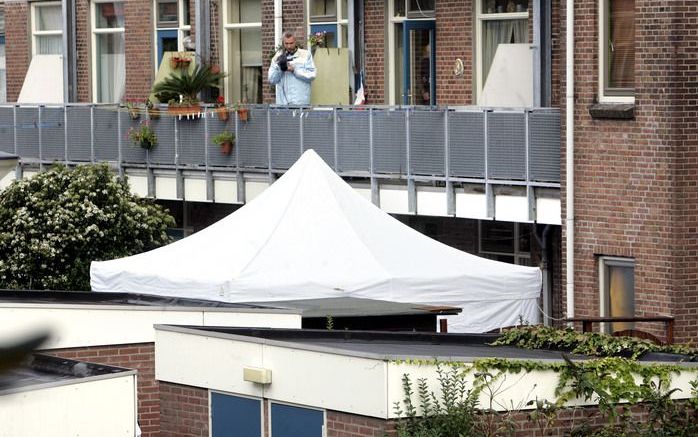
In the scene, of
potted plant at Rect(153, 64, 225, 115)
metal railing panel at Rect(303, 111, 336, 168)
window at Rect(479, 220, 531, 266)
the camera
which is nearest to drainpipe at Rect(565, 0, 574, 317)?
window at Rect(479, 220, 531, 266)

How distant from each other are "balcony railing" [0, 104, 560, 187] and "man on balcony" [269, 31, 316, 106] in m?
0.34

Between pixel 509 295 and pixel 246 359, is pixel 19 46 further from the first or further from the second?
pixel 246 359

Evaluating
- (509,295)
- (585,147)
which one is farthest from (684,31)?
(509,295)

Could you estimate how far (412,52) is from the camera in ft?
76.8

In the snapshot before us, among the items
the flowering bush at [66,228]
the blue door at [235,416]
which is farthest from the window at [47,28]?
the blue door at [235,416]

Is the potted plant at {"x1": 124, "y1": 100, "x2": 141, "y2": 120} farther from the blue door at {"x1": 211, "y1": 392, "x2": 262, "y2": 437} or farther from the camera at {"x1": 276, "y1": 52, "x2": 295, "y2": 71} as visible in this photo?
the blue door at {"x1": 211, "y1": 392, "x2": 262, "y2": 437}

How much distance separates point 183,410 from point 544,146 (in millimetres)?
8395

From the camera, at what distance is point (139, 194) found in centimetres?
2523

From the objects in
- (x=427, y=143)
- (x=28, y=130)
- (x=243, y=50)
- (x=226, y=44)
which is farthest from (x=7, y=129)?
(x=427, y=143)

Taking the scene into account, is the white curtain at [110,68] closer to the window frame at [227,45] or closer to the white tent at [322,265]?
the window frame at [227,45]

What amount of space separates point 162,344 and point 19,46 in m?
19.9

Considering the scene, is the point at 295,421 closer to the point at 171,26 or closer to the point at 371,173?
the point at 371,173

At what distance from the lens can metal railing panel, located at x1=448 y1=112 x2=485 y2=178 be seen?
64.2ft

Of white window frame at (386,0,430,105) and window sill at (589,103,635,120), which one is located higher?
white window frame at (386,0,430,105)
